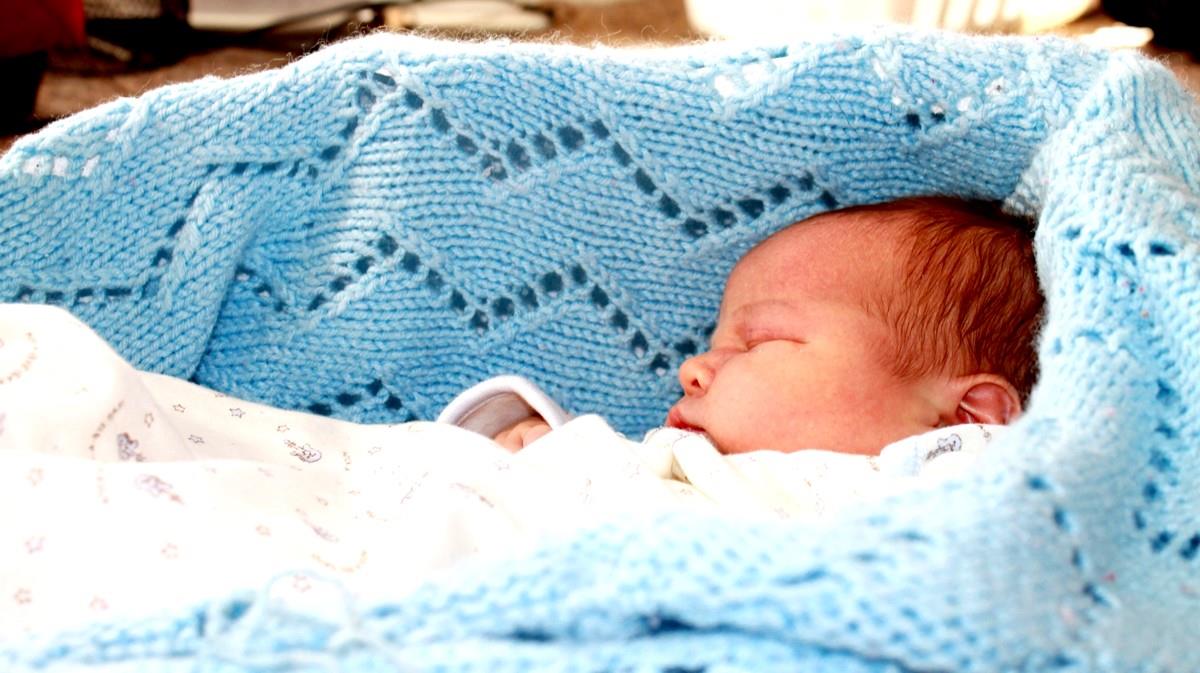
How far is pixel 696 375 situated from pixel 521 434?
0.18m

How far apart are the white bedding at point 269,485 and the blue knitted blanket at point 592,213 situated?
0.28 feet

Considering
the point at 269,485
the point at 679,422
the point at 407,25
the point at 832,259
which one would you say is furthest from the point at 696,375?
the point at 407,25

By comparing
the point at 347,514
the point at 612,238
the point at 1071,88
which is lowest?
the point at 347,514

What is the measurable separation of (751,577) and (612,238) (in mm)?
537

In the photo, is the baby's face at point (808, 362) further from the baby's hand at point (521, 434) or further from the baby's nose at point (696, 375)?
the baby's hand at point (521, 434)

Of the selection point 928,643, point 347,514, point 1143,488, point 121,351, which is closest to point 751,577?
point 928,643

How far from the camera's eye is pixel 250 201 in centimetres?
98

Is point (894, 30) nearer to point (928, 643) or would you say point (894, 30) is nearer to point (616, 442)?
point (616, 442)

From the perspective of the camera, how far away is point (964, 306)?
0.95 meters

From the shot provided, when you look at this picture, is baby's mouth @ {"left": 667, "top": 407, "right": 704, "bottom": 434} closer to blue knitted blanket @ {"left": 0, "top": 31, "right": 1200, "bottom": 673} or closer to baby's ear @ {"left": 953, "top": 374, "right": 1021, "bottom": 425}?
blue knitted blanket @ {"left": 0, "top": 31, "right": 1200, "bottom": 673}

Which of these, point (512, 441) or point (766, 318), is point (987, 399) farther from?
point (512, 441)

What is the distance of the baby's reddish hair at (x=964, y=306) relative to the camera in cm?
94

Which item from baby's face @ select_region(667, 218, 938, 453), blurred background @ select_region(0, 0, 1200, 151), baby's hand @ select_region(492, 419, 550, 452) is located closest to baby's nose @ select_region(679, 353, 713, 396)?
baby's face @ select_region(667, 218, 938, 453)

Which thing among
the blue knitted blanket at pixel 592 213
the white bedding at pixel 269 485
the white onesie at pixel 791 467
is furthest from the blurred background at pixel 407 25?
the white onesie at pixel 791 467
